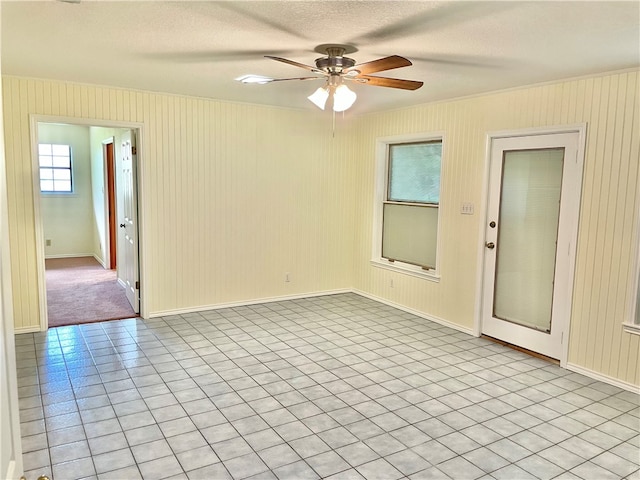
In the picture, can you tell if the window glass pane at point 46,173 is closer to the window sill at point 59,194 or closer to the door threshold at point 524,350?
the window sill at point 59,194

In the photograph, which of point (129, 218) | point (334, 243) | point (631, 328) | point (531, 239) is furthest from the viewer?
point (334, 243)

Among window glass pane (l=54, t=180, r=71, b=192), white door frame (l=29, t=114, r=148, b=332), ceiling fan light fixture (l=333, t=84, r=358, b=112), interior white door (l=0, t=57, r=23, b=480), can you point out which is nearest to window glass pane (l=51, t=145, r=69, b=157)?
window glass pane (l=54, t=180, r=71, b=192)

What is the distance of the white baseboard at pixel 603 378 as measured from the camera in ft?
11.4

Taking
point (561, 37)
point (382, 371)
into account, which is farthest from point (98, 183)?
point (561, 37)

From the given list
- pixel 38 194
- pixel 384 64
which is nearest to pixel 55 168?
pixel 38 194

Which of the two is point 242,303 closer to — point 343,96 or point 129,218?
point 129,218

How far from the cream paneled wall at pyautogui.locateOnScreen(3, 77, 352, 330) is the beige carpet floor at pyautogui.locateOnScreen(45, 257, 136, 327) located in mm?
523

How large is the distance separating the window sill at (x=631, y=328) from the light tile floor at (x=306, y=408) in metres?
0.46

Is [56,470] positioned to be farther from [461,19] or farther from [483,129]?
[483,129]

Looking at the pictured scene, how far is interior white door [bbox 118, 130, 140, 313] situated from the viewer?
500 centimetres

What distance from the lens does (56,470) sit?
240 cm

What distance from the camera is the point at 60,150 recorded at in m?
8.30

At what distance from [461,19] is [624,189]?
1.95m

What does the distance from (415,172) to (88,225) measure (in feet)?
20.2
